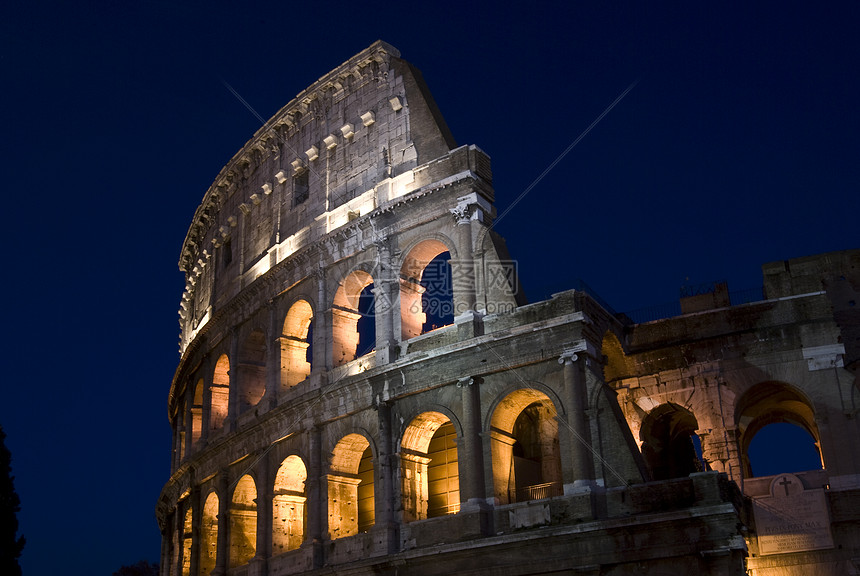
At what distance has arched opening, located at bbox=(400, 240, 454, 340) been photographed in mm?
21984

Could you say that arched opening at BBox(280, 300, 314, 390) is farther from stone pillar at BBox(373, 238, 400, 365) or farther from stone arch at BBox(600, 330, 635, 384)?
stone arch at BBox(600, 330, 635, 384)

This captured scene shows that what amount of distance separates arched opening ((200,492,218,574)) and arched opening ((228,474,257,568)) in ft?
5.82

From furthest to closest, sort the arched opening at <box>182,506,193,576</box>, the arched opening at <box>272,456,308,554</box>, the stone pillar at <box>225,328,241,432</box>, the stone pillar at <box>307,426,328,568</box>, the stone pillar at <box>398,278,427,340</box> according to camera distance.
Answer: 1. the arched opening at <box>182,506,193,576</box>
2. the stone pillar at <box>225,328,241,432</box>
3. the arched opening at <box>272,456,308,554</box>
4. the stone pillar at <box>398,278,427,340</box>
5. the stone pillar at <box>307,426,328,568</box>

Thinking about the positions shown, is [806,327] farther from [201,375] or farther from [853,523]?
[201,375]

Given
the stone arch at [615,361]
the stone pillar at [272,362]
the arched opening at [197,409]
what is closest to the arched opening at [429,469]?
the stone arch at [615,361]

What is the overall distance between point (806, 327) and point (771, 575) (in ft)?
17.5

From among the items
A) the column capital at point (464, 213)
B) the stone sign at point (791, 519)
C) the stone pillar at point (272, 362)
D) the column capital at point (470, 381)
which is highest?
the column capital at point (464, 213)

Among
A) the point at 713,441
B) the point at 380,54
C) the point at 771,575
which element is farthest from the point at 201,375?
the point at 771,575

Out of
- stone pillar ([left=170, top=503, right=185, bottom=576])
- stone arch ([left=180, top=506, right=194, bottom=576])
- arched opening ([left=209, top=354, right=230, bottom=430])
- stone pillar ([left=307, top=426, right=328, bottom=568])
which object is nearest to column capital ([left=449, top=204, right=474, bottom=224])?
stone pillar ([left=307, top=426, right=328, bottom=568])

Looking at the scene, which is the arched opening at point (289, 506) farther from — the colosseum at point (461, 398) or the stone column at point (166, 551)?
the stone column at point (166, 551)

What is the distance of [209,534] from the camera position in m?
26.6

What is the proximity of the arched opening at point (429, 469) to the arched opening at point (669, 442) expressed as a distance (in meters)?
4.57

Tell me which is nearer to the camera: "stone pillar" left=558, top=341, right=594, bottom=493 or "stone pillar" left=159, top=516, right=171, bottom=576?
"stone pillar" left=558, top=341, right=594, bottom=493

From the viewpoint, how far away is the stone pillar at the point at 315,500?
21016 millimetres
